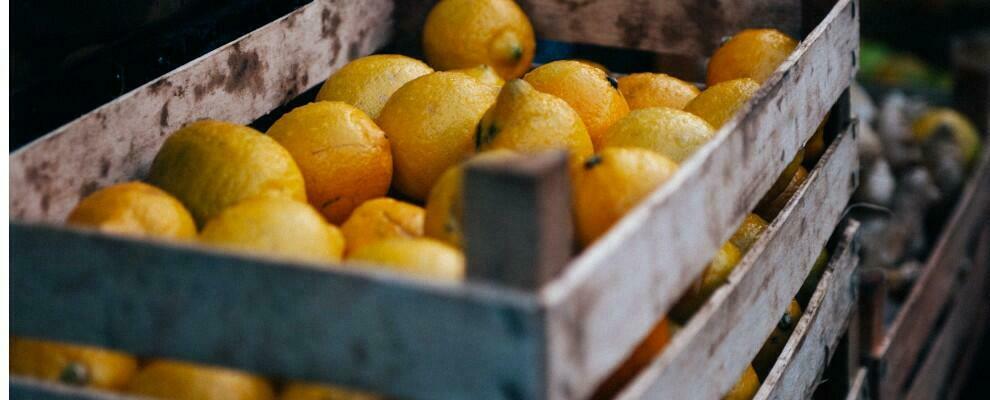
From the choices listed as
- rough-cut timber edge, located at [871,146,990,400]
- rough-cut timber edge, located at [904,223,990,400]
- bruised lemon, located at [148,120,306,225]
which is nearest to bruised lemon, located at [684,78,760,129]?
bruised lemon, located at [148,120,306,225]

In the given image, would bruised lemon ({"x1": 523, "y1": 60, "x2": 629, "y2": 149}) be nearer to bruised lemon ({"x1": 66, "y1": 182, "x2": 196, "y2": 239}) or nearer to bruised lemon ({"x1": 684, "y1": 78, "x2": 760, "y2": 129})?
bruised lemon ({"x1": 684, "y1": 78, "x2": 760, "y2": 129})

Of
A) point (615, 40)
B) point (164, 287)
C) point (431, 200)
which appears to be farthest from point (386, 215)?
point (615, 40)

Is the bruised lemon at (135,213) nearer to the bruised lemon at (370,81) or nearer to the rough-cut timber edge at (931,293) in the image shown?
the bruised lemon at (370,81)

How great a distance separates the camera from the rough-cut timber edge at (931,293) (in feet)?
9.11

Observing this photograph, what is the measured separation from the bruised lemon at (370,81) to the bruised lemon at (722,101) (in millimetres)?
465

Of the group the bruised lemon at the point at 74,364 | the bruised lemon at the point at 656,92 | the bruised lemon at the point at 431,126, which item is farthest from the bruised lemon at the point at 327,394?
the bruised lemon at the point at 656,92

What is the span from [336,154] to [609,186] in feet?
1.58

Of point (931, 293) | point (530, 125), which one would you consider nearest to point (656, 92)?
point (530, 125)

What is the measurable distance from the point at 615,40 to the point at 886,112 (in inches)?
79.1

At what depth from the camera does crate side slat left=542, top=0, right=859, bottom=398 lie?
1021 millimetres

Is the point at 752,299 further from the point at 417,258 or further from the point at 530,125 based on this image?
the point at 417,258

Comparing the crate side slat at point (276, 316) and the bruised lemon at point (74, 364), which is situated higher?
the crate side slat at point (276, 316)

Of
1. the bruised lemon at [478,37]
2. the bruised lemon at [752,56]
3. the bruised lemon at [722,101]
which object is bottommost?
the bruised lemon at [478,37]

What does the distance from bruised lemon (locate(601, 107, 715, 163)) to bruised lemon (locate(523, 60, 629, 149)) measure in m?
0.12
